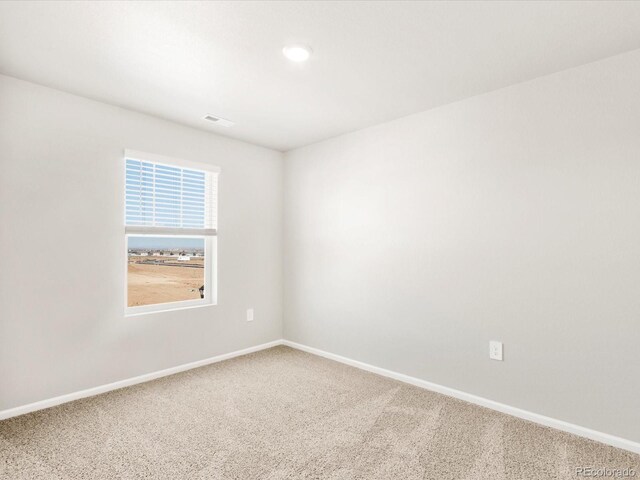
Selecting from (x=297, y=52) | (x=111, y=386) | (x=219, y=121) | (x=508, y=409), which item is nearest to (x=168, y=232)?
(x=219, y=121)

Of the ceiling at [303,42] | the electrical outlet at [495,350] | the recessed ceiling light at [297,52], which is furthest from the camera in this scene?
the electrical outlet at [495,350]

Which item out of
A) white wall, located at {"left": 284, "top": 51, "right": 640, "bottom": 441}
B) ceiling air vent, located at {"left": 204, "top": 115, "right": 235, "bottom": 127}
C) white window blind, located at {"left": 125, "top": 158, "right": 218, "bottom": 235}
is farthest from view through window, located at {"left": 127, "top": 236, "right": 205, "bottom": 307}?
white wall, located at {"left": 284, "top": 51, "right": 640, "bottom": 441}

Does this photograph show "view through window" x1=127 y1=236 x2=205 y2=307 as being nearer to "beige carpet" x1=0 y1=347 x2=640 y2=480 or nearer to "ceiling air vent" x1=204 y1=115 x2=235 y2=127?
"beige carpet" x1=0 y1=347 x2=640 y2=480

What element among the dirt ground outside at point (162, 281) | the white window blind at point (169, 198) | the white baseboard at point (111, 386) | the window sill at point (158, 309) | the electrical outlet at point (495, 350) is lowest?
the white baseboard at point (111, 386)

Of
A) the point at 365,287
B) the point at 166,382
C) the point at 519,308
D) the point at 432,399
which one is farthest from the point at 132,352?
the point at 519,308

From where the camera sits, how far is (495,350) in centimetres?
253

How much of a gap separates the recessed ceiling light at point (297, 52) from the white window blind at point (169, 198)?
67.8 inches

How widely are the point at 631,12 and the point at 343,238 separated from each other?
8.28 feet

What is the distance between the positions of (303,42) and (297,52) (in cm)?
10

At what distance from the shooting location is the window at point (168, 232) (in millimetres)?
3061

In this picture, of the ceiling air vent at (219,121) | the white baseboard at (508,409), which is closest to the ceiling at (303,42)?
the ceiling air vent at (219,121)

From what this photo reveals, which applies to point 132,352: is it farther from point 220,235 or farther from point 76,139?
point 76,139

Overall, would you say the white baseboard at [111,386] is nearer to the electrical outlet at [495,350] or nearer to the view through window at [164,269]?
the view through window at [164,269]

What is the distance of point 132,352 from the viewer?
2.96 m
